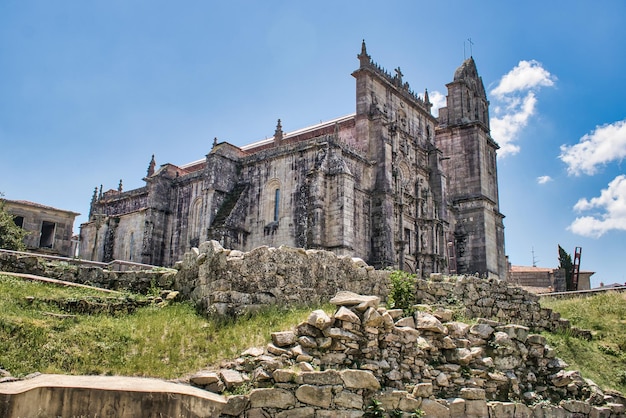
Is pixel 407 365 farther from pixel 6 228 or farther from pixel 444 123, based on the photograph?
pixel 444 123

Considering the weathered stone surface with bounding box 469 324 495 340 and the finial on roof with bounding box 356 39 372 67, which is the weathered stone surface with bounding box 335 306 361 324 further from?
the finial on roof with bounding box 356 39 372 67

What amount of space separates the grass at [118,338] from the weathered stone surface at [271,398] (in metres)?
1.21

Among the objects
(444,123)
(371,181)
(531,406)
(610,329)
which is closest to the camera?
(531,406)

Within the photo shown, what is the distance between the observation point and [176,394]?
25.8 feet

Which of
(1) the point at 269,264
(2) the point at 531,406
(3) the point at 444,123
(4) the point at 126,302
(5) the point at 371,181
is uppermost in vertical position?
(3) the point at 444,123

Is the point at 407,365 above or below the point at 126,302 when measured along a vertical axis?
below

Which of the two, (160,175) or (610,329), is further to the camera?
(160,175)

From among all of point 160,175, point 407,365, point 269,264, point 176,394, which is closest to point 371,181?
point 160,175

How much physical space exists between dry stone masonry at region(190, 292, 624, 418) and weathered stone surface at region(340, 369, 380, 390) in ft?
0.06

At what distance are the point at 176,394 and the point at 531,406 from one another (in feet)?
23.7

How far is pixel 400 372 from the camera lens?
9.80 meters

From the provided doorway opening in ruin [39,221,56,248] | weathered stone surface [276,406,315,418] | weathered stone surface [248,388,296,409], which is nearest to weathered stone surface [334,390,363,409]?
weathered stone surface [276,406,315,418]

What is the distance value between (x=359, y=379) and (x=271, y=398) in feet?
5.12

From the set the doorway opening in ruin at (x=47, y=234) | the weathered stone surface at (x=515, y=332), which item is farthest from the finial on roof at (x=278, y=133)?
the weathered stone surface at (x=515, y=332)
